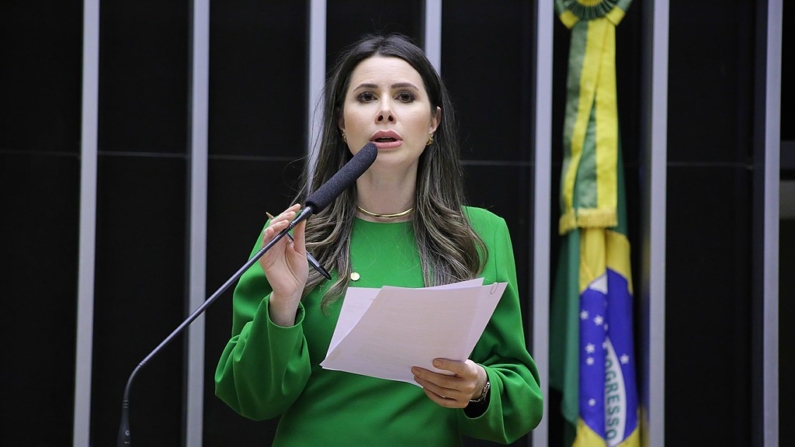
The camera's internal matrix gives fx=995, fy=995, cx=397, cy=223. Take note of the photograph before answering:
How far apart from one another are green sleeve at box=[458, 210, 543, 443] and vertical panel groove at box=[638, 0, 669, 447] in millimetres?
1993

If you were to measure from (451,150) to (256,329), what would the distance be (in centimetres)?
61

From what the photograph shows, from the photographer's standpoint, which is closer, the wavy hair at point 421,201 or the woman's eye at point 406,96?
the wavy hair at point 421,201

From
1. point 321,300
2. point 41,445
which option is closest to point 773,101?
point 321,300

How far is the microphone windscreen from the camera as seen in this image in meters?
1.55

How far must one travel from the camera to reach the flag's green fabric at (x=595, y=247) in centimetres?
373

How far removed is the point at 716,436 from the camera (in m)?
3.92

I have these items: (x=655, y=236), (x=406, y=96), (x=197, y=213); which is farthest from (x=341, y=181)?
(x=655, y=236)

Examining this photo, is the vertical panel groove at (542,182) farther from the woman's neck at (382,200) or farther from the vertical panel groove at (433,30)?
the woman's neck at (382,200)

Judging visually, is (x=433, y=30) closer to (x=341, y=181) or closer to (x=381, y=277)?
(x=381, y=277)

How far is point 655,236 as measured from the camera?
12.6 feet

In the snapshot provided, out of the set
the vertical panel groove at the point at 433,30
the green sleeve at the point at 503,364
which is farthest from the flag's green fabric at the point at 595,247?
the green sleeve at the point at 503,364

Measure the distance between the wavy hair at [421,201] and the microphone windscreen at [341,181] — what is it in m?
0.22

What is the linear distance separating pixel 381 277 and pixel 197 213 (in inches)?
78.1

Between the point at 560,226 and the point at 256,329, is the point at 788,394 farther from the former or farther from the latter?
the point at 256,329
